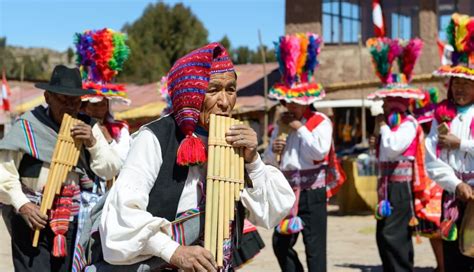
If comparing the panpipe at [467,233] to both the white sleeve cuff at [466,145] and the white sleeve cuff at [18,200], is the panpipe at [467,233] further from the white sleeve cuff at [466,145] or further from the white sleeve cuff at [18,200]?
the white sleeve cuff at [18,200]

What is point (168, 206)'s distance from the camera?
3486mm

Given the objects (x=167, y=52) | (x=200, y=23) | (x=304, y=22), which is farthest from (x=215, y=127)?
(x=200, y=23)

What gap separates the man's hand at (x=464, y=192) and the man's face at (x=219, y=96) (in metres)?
2.98

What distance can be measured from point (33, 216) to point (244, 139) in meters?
2.17

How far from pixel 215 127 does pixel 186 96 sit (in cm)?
18

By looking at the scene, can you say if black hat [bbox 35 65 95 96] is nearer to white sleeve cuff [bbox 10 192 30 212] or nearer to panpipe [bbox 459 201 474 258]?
white sleeve cuff [bbox 10 192 30 212]

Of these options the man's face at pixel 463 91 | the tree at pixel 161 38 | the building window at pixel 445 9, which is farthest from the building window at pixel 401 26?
the tree at pixel 161 38

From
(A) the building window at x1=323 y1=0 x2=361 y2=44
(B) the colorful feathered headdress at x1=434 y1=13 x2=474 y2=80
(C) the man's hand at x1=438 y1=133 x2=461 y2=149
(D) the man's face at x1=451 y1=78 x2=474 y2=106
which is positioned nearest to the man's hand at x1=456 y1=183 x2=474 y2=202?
(C) the man's hand at x1=438 y1=133 x2=461 y2=149

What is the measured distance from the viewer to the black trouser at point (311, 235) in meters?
7.51

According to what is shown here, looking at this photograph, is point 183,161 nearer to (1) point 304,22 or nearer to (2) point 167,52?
(1) point 304,22

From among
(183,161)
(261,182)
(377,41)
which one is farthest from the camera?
(377,41)

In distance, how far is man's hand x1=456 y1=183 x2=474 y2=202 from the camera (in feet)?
19.6

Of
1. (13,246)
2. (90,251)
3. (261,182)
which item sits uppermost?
(261,182)

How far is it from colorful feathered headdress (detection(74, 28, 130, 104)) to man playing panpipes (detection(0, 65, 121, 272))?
1.52m
